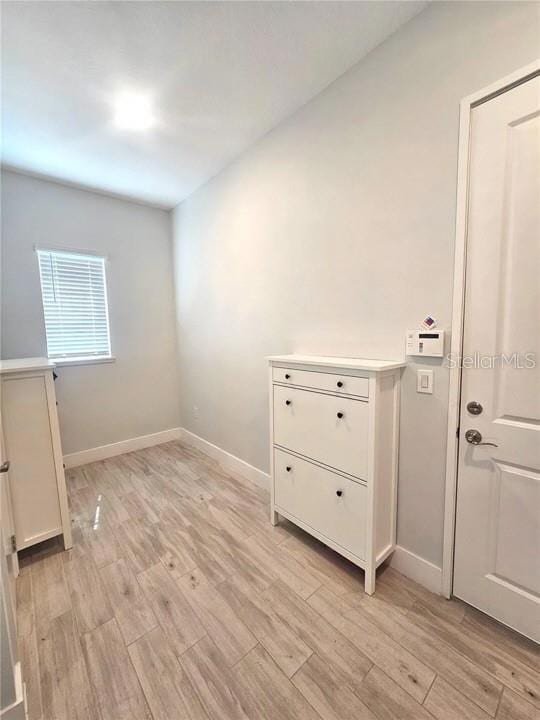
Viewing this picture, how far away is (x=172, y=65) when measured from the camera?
63.1 inches

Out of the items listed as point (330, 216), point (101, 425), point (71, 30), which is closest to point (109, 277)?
point (101, 425)

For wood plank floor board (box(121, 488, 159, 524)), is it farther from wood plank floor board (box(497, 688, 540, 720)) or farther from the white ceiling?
the white ceiling

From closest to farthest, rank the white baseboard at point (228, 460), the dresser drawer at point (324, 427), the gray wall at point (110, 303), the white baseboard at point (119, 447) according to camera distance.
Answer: the dresser drawer at point (324, 427)
the white baseboard at point (228, 460)
the gray wall at point (110, 303)
the white baseboard at point (119, 447)

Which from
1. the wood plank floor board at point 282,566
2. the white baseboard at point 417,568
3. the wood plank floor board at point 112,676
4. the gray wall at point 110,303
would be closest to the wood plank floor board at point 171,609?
the wood plank floor board at point 112,676

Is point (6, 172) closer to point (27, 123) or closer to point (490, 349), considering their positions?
point (27, 123)

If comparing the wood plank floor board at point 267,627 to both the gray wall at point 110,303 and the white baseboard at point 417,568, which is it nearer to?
the white baseboard at point 417,568

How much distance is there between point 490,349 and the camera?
1270mm

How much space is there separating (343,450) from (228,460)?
1.69 meters

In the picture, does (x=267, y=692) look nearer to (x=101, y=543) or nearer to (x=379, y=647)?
(x=379, y=647)

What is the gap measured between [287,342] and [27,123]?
2.37m

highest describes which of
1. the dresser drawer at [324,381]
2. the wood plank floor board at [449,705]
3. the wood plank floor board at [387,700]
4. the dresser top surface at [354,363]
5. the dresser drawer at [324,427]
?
the dresser top surface at [354,363]

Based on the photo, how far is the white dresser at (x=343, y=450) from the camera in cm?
147

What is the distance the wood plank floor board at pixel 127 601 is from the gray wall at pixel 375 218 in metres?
1.21

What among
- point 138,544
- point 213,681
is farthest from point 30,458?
point 213,681
